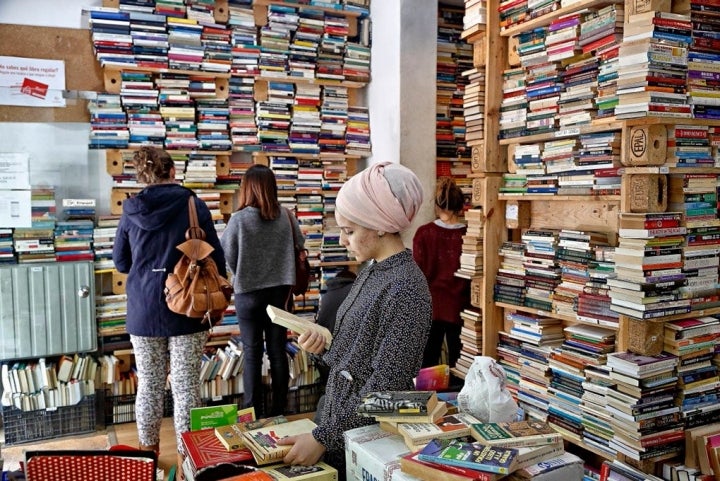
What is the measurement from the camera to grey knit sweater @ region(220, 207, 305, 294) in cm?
383

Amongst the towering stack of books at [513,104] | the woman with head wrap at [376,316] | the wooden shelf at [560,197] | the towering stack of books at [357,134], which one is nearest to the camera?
the woman with head wrap at [376,316]

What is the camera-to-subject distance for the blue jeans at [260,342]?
3908mm

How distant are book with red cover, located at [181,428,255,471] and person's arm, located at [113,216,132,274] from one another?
5.63 feet

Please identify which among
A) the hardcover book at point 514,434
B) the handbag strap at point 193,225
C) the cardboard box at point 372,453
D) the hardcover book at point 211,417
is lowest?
the hardcover book at point 211,417

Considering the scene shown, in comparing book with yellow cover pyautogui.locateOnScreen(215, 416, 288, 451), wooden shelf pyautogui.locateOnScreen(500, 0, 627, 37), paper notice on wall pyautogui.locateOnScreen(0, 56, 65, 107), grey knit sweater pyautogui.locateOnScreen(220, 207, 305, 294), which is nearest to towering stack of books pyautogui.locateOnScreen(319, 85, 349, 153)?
grey knit sweater pyautogui.locateOnScreen(220, 207, 305, 294)

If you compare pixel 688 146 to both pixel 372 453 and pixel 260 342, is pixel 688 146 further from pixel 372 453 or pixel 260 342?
pixel 260 342

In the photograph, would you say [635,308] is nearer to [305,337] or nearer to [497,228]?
[497,228]

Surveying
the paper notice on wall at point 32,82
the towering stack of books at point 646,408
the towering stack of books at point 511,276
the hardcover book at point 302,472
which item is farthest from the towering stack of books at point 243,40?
the hardcover book at point 302,472

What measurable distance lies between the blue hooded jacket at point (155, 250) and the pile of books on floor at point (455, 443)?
6.02 feet

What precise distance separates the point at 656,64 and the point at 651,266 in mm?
856

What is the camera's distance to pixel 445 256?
4215mm

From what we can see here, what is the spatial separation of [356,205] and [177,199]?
172 centimetres

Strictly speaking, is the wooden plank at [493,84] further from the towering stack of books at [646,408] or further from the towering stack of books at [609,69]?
the towering stack of books at [646,408]

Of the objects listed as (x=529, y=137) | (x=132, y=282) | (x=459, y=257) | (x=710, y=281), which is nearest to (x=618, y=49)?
(x=529, y=137)
